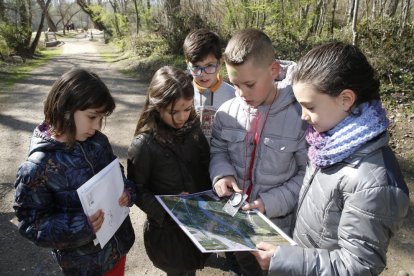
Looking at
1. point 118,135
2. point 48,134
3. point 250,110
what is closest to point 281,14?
point 118,135

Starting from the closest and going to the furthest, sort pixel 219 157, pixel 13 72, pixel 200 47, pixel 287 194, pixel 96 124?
pixel 96 124
pixel 287 194
pixel 219 157
pixel 200 47
pixel 13 72

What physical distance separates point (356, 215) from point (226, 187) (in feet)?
2.55

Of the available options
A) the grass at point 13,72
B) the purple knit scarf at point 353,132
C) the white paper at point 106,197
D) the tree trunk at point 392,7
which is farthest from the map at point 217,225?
the grass at point 13,72

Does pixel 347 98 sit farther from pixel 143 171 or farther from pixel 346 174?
pixel 143 171

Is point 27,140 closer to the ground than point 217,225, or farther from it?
closer to the ground

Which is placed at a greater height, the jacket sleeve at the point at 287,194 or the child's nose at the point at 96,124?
the child's nose at the point at 96,124

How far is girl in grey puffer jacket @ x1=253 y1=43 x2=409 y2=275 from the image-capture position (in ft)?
4.11

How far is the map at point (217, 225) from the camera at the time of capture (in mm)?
1495

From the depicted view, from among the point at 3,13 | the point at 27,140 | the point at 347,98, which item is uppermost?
the point at 3,13

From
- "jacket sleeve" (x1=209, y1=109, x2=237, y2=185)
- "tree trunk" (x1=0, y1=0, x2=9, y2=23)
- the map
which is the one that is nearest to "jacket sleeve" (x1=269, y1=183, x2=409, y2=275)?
the map

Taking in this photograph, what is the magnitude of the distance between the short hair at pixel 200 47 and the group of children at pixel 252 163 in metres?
0.62

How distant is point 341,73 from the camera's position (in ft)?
4.38

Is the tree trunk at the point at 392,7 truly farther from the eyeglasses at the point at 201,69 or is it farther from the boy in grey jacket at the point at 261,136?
the boy in grey jacket at the point at 261,136

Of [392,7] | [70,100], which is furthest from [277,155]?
[392,7]
